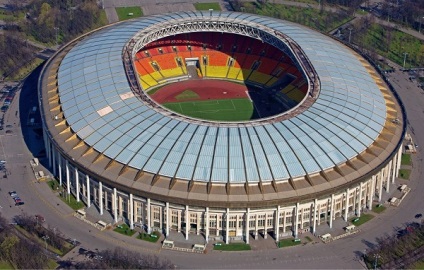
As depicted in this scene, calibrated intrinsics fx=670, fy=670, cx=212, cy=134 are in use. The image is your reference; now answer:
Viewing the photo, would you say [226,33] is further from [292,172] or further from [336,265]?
[336,265]

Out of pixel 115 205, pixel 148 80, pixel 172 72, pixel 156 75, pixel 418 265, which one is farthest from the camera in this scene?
pixel 172 72

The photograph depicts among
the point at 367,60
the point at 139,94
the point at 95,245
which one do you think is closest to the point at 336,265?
the point at 95,245

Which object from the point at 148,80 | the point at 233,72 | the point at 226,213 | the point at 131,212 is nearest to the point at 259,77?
the point at 233,72

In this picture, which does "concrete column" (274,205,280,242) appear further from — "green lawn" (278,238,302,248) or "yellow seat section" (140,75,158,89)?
"yellow seat section" (140,75,158,89)

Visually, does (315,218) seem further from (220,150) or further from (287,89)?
(287,89)

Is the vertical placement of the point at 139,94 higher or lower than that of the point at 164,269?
higher

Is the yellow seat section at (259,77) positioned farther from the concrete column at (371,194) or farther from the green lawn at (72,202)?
the green lawn at (72,202)
